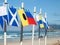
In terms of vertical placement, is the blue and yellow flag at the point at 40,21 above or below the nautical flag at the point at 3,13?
below

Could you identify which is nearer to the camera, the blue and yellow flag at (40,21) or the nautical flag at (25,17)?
the nautical flag at (25,17)

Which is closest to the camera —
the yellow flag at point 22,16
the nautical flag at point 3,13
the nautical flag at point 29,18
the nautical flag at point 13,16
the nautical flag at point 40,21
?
the nautical flag at point 3,13

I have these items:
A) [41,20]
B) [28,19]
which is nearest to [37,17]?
[41,20]

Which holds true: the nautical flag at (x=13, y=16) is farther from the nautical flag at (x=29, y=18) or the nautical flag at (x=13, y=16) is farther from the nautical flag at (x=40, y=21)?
the nautical flag at (x=40, y=21)

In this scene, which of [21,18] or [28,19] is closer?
[21,18]

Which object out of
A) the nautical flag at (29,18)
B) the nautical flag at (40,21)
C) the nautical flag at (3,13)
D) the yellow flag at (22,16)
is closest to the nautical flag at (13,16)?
the yellow flag at (22,16)

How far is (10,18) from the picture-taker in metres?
9.74

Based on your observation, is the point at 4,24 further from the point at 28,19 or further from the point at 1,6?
the point at 28,19

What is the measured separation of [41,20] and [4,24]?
4345 mm

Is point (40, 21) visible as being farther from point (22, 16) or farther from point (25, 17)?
point (22, 16)

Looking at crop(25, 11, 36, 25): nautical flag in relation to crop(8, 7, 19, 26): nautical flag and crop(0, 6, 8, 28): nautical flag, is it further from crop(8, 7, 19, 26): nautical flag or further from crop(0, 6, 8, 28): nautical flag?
crop(0, 6, 8, 28): nautical flag

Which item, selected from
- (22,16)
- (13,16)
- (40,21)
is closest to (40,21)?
(40,21)

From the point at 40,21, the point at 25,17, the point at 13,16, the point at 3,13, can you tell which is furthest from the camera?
the point at 40,21

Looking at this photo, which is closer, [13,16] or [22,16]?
[13,16]
